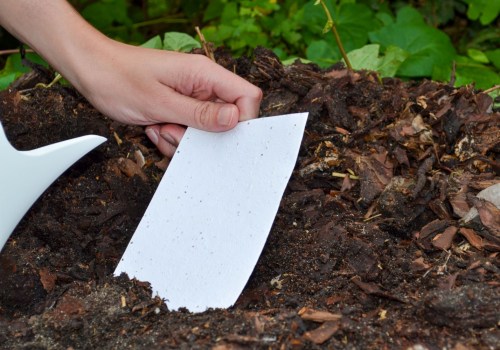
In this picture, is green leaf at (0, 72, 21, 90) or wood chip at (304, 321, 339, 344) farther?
green leaf at (0, 72, 21, 90)

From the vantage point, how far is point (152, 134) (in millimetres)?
1985

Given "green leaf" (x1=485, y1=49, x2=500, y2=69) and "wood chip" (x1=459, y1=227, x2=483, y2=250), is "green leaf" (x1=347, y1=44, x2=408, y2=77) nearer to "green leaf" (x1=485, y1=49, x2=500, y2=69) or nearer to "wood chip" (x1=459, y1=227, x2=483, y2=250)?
"green leaf" (x1=485, y1=49, x2=500, y2=69)

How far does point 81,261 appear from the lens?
5.60 ft

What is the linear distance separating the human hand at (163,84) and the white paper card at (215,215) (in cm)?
12

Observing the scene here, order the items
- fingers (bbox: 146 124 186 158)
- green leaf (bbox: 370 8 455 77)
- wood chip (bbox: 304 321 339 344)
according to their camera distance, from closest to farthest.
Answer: wood chip (bbox: 304 321 339 344)
fingers (bbox: 146 124 186 158)
green leaf (bbox: 370 8 455 77)

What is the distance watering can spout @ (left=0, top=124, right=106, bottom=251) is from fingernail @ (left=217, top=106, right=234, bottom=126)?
307mm

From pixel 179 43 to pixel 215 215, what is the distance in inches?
35.5

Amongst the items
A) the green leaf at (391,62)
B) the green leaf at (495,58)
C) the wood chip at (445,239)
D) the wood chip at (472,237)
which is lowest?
the green leaf at (495,58)

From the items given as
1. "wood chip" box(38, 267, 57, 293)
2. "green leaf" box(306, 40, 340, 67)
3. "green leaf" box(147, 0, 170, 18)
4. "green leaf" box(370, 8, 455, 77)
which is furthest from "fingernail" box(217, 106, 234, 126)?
"green leaf" box(147, 0, 170, 18)

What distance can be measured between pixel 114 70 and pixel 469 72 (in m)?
1.36

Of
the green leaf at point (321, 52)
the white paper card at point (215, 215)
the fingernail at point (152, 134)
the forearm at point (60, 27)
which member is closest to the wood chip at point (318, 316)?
the white paper card at point (215, 215)

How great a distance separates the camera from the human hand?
6.00 feet

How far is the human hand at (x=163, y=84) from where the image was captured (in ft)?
6.00

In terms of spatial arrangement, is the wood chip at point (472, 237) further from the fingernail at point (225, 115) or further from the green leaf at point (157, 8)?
the green leaf at point (157, 8)
